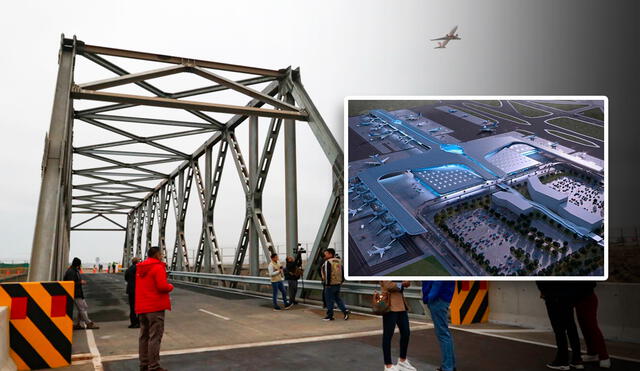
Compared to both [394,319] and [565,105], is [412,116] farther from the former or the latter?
[394,319]

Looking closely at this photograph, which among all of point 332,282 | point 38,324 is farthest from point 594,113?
point 332,282

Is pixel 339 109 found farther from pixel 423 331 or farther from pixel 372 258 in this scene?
pixel 423 331

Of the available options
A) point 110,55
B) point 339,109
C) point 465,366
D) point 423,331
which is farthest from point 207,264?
point 339,109

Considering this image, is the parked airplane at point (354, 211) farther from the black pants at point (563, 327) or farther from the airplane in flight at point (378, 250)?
the black pants at point (563, 327)

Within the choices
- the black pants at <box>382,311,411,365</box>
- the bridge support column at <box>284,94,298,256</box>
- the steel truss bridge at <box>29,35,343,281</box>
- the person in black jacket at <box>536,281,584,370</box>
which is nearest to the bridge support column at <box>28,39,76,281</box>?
the steel truss bridge at <box>29,35,343,281</box>

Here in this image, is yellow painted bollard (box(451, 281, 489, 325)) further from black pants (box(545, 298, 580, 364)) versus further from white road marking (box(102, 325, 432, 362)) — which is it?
black pants (box(545, 298, 580, 364))

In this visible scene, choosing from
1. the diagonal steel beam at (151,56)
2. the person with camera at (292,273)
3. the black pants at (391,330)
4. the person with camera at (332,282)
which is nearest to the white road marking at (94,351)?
the black pants at (391,330)

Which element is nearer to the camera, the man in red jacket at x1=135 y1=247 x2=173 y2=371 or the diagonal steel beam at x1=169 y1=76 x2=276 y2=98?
the man in red jacket at x1=135 y1=247 x2=173 y2=371

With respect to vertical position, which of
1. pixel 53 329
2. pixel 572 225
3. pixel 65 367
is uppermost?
pixel 572 225
